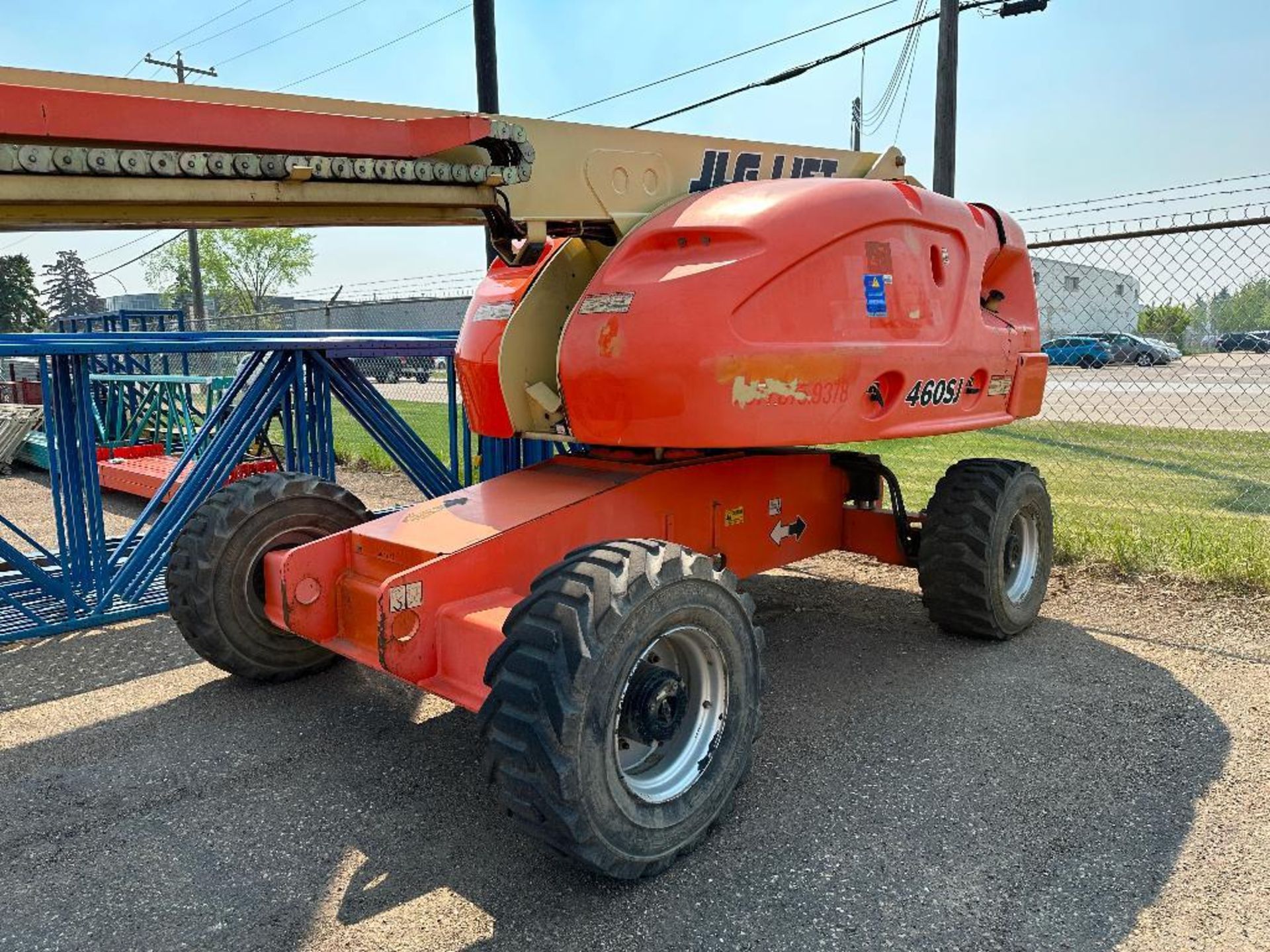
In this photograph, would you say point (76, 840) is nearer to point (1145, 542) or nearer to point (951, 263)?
point (951, 263)

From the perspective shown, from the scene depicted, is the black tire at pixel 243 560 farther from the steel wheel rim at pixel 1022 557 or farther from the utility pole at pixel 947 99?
the utility pole at pixel 947 99

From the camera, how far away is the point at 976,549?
4910 mm

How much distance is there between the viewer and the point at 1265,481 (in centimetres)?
918

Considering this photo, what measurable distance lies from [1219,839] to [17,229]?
4357 mm

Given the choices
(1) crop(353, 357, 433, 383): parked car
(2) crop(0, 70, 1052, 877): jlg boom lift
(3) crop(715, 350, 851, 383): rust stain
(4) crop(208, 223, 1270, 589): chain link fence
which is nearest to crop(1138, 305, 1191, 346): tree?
(4) crop(208, 223, 1270, 589): chain link fence

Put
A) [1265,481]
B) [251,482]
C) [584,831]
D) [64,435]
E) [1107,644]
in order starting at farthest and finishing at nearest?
[1265,481] < [64,435] < [1107,644] < [251,482] < [584,831]

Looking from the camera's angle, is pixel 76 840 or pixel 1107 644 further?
pixel 1107 644

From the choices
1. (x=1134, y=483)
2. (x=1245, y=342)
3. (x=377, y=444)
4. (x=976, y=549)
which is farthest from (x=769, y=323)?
(x=1245, y=342)

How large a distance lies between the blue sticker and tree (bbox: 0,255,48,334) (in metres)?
61.0

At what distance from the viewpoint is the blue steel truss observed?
558cm

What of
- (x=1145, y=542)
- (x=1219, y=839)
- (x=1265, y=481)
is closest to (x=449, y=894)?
(x=1219, y=839)

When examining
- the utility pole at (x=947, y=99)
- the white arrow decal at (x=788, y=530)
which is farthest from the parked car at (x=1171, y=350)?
the white arrow decal at (x=788, y=530)

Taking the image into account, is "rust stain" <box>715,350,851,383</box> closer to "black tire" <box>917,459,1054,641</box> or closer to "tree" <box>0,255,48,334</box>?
"black tire" <box>917,459,1054,641</box>

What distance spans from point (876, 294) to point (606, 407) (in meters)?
1.26
